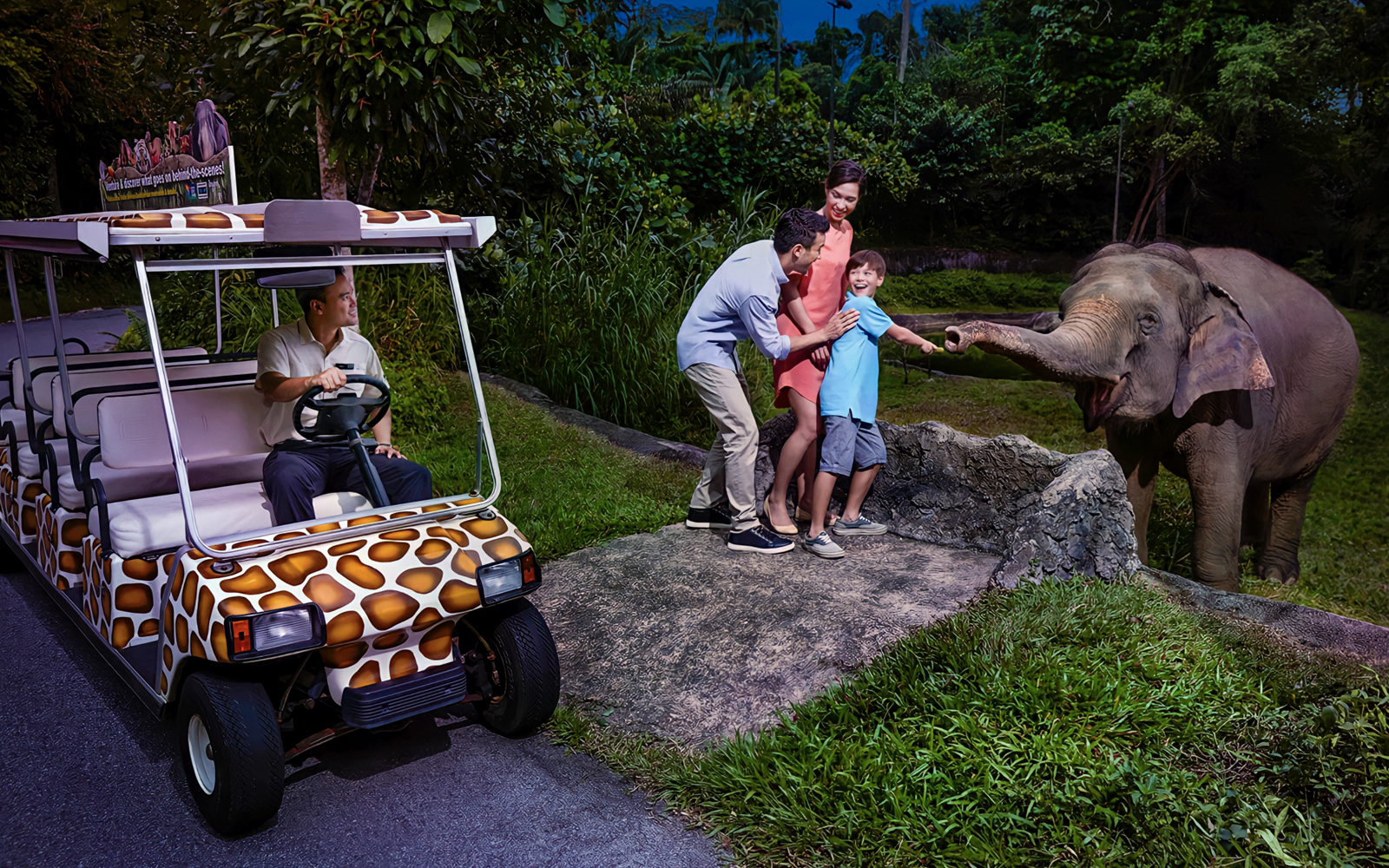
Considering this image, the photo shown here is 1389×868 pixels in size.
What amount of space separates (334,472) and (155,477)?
0.86 m

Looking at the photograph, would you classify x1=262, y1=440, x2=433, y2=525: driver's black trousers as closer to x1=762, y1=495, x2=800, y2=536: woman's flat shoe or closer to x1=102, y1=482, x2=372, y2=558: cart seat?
x1=102, y1=482, x2=372, y2=558: cart seat

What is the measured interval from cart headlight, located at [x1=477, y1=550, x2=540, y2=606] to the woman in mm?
1975

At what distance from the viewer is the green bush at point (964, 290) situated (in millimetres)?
13594

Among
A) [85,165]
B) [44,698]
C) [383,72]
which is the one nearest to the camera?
[44,698]

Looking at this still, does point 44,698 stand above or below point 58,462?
below

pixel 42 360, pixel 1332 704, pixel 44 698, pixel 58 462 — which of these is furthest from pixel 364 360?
pixel 1332 704

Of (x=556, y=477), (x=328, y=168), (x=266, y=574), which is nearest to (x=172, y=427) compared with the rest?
(x=266, y=574)

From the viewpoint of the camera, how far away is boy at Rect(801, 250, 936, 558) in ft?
15.8

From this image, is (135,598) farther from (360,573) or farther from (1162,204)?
(1162,204)

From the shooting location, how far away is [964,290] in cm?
1369

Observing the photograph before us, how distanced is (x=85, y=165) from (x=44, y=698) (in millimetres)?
21651

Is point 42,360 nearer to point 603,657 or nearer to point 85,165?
point 603,657

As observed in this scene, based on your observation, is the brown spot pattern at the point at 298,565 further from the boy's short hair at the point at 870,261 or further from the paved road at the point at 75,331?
the paved road at the point at 75,331

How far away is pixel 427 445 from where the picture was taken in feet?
23.8
